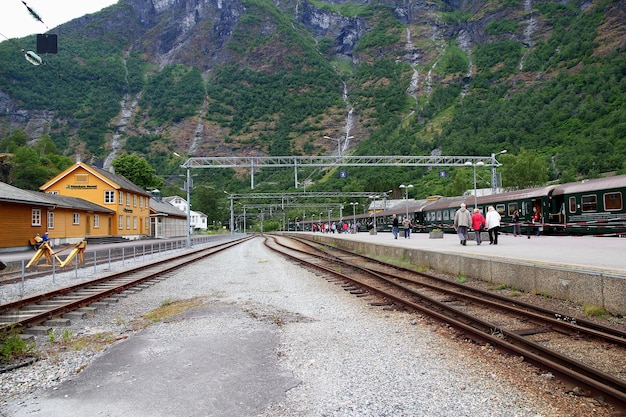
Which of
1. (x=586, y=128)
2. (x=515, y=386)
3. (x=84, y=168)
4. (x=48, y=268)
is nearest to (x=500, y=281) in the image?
(x=515, y=386)

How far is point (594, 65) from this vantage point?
124 m

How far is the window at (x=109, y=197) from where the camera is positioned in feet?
153

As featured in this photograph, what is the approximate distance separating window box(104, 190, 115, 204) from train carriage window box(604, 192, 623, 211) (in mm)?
41422

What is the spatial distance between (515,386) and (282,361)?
8.45 ft

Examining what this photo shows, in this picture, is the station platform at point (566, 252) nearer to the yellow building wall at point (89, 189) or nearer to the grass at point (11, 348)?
the grass at point (11, 348)

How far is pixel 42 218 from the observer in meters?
31.8

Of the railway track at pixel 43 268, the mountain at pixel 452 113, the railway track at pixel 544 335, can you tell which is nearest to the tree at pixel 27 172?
the mountain at pixel 452 113

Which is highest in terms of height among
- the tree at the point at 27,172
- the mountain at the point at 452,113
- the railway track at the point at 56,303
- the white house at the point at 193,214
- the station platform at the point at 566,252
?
the mountain at the point at 452,113

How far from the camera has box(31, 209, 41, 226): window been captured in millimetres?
30317

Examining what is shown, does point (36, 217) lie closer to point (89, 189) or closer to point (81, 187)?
point (89, 189)

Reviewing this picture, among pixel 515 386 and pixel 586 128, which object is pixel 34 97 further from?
pixel 515 386

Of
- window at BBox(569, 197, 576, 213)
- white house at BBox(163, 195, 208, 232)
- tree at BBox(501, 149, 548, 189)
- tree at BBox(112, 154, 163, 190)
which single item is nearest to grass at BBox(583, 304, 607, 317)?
window at BBox(569, 197, 576, 213)

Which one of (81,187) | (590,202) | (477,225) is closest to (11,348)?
(477,225)

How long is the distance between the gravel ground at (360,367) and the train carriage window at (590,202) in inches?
778
